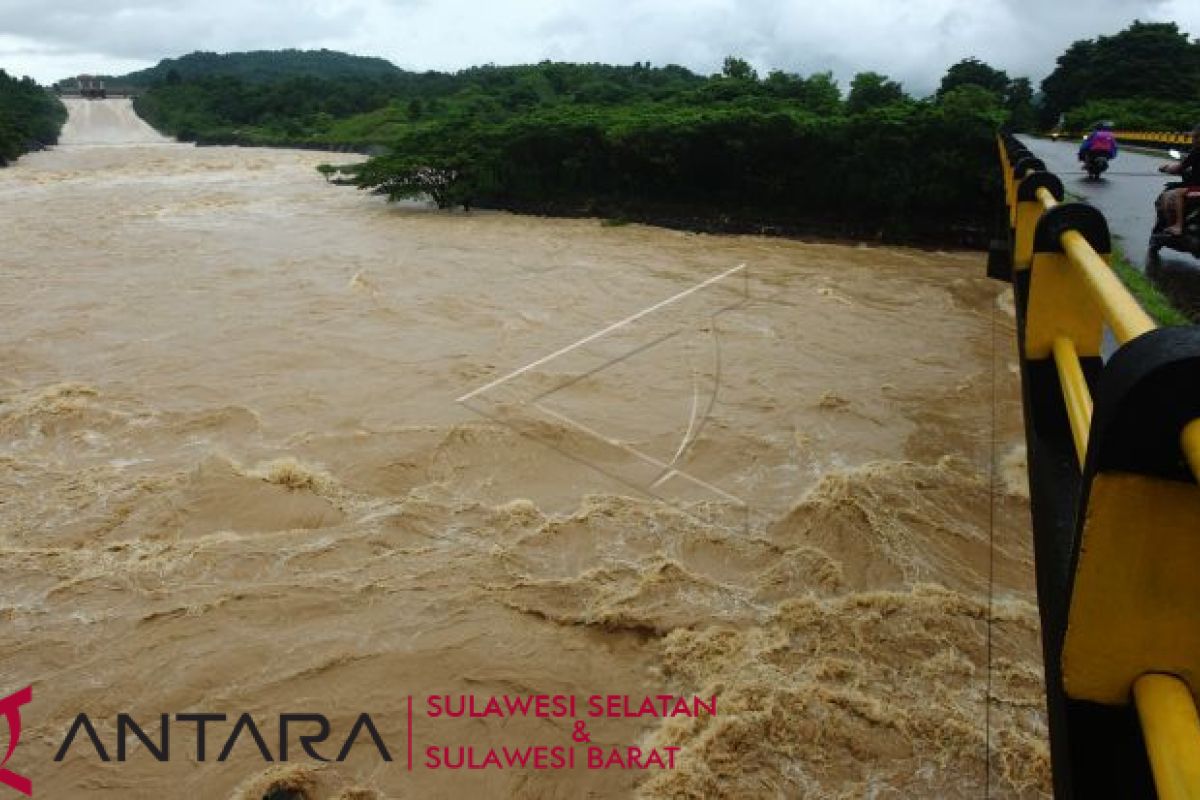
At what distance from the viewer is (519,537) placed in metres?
5.45

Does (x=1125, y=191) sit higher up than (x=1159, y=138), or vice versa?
(x=1159, y=138)

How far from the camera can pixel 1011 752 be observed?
12.0 feet

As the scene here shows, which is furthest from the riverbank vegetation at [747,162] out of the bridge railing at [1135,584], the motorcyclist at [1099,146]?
the bridge railing at [1135,584]

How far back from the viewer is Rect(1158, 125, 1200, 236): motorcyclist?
15.3 feet

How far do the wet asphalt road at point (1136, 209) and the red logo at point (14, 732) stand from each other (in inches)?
220

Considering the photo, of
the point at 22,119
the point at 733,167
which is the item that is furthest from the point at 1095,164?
the point at 22,119

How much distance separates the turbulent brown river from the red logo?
0.05 m

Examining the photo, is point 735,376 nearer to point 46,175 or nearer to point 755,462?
point 755,462

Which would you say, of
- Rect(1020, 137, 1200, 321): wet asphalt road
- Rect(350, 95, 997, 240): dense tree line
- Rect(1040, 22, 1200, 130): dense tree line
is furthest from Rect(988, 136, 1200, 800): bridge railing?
Rect(1040, 22, 1200, 130): dense tree line

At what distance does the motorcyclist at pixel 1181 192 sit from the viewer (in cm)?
466

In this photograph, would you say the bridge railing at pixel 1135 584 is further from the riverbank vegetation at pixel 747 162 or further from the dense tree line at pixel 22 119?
the dense tree line at pixel 22 119

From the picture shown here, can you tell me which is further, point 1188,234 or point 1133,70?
point 1133,70

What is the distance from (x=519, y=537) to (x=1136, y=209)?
6.30m

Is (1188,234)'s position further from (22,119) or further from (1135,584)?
(22,119)
